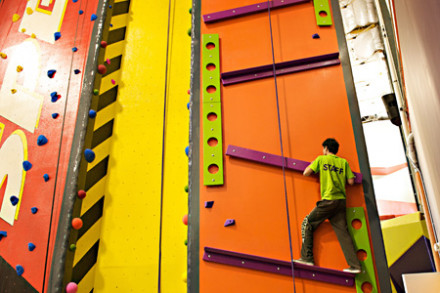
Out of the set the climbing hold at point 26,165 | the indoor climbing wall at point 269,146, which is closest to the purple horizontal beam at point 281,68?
the indoor climbing wall at point 269,146

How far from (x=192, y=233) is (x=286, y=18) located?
137 cm

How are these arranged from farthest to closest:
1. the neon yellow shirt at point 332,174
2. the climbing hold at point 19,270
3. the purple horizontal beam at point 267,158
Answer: the climbing hold at point 19,270 < the purple horizontal beam at point 267,158 < the neon yellow shirt at point 332,174

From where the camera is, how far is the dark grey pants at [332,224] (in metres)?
1.77

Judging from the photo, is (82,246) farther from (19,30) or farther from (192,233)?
(19,30)

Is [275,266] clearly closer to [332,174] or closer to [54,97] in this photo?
[332,174]

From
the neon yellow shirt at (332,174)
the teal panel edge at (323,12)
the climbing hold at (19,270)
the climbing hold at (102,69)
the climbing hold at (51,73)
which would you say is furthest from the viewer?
the climbing hold at (51,73)

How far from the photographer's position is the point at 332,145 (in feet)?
6.32

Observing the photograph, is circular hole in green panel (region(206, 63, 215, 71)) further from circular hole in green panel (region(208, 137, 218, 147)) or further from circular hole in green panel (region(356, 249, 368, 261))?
circular hole in green panel (region(356, 249, 368, 261))

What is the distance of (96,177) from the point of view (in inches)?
86.9

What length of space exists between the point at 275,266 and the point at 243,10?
1.52 m

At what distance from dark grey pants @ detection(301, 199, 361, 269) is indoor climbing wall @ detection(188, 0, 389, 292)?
0.04 m

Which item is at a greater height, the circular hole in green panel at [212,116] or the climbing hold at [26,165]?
the circular hole in green panel at [212,116]

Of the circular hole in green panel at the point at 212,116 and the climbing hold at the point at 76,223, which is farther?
the circular hole in green panel at the point at 212,116

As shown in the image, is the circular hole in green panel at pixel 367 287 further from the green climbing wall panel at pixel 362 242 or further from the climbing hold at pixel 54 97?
the climbing hold at pixel 54 97
